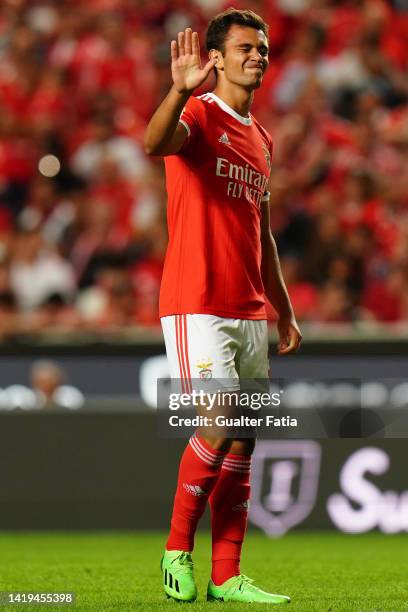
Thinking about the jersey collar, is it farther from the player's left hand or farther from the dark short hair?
the player's left hand

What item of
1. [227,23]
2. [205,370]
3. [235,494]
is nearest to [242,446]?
[235,494]

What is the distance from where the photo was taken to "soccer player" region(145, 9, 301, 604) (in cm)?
450

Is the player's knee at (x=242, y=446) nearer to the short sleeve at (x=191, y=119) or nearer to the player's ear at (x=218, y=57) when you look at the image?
the short sleeve at (x=191, y=119)

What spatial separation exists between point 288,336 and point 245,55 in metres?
1.17

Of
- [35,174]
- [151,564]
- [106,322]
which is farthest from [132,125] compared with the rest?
[151,564]

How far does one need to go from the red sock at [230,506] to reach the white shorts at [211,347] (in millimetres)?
343

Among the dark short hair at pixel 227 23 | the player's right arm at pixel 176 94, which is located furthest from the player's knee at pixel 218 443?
the dark short hair at pixel 227 23

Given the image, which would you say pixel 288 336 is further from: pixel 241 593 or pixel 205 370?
pixel 241 593

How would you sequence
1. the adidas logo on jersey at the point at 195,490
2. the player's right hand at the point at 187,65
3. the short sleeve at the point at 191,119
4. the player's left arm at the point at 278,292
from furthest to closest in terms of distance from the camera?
1. the player's left arm at the point at 278,292
2. the adidas logo on jersey at the point at 195,490
3. the short sleeve at the point at 191,119
4. the player's right hand at the point at 187,65

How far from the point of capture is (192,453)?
452 centimetres

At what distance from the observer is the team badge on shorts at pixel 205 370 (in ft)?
14.6

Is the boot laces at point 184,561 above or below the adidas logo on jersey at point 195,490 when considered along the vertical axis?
below

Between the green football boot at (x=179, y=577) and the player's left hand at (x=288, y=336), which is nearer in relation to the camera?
the green football boot at (x=179, y=577)

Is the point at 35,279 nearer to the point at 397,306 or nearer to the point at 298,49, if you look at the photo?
the point at 397,306
